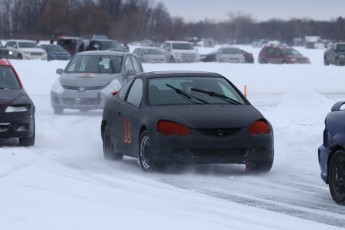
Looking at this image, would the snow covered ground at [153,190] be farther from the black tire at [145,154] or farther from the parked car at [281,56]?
the parked car at [281,56]

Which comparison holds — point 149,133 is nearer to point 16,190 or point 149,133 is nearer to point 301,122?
point 16,190

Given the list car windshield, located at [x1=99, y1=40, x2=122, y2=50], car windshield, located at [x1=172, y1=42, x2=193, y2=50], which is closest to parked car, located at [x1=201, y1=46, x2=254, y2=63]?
car windshield, located at [x1=172, y1=42, x2=193, y2=50]

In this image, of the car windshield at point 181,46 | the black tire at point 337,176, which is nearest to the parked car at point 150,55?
the car windshield at point 181,46

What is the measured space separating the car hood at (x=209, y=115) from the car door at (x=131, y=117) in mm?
498

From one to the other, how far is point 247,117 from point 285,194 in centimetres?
194

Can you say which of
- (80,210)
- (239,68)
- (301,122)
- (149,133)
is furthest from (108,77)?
(239,68)

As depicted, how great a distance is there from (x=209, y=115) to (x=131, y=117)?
1430mm

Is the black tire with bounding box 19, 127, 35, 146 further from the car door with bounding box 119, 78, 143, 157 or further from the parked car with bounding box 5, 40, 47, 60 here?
the parked car with bounding box 5, 40, 47, 60

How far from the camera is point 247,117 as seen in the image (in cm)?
1198

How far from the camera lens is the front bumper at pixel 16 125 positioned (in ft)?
48.1

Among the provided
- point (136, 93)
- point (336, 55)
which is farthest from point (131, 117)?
point (336, 55)

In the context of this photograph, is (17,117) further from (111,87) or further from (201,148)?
(111,87)

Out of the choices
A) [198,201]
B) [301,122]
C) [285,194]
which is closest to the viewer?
[198,201]

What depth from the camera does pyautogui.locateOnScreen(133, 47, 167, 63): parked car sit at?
55656 mm
